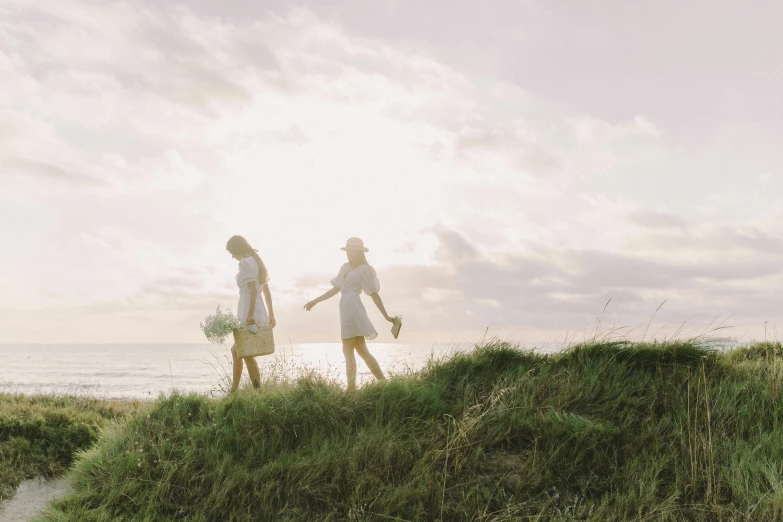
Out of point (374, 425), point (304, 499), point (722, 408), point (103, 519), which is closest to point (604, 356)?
point (722, 408)

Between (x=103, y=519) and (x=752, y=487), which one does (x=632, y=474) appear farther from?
(x=103, y=519)

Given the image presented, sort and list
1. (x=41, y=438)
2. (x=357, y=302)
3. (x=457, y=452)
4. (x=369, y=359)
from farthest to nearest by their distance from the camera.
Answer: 1. (x=357, y=302)
2. (x=369, y=359)
3. (x=41, y=438)
4. (x=457, y=452)

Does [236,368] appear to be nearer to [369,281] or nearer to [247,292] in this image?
[247,292]

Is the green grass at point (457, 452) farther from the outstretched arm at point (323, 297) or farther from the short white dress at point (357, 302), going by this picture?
the outstretched arm at point (323, 297)

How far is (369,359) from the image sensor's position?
8969 millimetres

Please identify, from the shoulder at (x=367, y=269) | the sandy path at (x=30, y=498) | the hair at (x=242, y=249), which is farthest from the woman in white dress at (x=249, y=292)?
the sandy path at (x=30, y=498)

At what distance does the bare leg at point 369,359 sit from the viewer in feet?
28.6

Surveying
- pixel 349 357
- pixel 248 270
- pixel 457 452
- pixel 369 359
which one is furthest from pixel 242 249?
pixel 457 452

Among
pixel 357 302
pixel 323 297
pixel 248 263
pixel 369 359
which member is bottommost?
pixel 369 359

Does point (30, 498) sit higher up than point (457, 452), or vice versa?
point (457, 452)

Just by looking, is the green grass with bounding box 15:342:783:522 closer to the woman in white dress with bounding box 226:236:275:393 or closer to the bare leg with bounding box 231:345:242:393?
the bare leg with bounding box 231:345:242:393

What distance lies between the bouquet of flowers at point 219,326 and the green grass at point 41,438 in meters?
2.11

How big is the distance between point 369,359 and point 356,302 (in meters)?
1.01

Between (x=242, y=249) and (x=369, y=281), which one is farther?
(x=242, y=249)
